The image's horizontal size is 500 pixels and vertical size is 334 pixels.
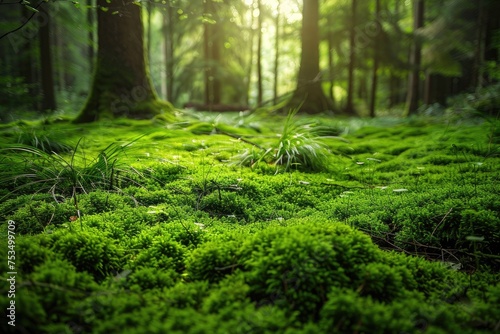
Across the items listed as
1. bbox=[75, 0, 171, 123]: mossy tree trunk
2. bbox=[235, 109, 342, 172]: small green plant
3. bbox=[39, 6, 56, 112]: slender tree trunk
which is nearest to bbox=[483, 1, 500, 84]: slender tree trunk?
bbox=[235, 109, 342, 172]: small green plant

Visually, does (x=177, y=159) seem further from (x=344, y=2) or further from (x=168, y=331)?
(x=344, y=2)

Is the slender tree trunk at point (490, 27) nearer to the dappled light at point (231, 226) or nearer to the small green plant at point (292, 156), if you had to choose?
the dappled light at point (231, 226)

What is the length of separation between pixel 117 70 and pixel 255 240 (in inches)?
194

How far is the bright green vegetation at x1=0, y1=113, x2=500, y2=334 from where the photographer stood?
137 centimetres

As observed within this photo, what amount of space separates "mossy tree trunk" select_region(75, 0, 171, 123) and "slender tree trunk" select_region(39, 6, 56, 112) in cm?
387

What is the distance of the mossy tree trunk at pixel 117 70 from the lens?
5.49m

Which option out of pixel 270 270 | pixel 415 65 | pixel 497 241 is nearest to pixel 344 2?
pixel 415 65

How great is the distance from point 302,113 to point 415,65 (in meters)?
4.24

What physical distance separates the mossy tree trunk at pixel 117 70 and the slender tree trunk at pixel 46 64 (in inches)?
153

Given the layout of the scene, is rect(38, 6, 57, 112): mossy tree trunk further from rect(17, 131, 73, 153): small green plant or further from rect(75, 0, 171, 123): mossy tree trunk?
rect(17, 131, 73, 153): small green plant

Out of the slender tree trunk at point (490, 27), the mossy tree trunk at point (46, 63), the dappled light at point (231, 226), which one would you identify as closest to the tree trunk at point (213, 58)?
the mossy tree trunk at point (46, 63)

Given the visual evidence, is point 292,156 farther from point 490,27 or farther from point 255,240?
point 490,27

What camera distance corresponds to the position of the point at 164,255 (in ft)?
6.30

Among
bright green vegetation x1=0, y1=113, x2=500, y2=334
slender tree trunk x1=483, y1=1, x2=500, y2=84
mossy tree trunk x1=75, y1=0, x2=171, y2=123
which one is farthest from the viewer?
slender tree trunk x1=483, y1=1, x2=500, y2=84
